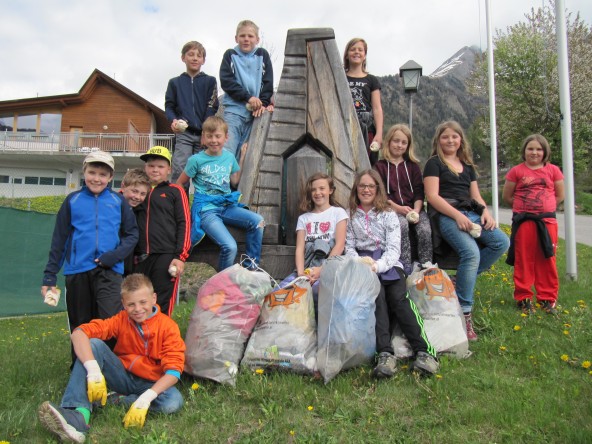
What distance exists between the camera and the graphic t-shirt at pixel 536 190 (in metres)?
4.26

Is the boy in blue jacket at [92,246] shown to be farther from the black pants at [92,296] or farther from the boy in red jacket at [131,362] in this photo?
the boy in red jacket at [131,362]

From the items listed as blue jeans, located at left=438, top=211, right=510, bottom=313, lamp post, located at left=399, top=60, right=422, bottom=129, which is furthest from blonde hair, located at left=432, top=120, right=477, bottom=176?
lamp post, located at left=399, top=60, right=422, bottom=129

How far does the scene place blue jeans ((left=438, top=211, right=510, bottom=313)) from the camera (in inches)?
147

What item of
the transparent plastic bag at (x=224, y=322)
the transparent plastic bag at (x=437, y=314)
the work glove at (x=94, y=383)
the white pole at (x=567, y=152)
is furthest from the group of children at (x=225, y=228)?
the white pole at (x=567, y=152)

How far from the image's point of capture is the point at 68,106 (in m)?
25.3

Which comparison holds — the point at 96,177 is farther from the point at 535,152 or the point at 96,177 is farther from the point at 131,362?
the point at 535,152

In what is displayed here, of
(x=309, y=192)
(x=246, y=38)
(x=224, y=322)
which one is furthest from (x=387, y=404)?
(x=246, y=38)

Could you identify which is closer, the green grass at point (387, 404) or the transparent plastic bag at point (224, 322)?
the green grass at point (387, 404)

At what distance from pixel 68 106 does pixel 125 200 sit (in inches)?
987

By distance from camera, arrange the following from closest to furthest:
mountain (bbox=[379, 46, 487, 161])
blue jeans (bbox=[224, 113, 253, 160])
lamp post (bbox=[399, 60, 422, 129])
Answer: blue jeans (bbox=[224, 113, 253, 160]) < lamp post (bbox=[399, 60, 422, 129]) < mountain (bbox=[379, 46, 487, 161])

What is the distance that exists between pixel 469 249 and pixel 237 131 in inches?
91.7

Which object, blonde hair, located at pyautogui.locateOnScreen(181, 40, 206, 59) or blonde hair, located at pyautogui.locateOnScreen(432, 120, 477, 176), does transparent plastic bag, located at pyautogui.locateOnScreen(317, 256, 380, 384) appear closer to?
blonde hair, located at pyautogui.locateOnScreen(432, 120, 477, 176)

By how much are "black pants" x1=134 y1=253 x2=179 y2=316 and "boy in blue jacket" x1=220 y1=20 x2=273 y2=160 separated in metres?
1.43

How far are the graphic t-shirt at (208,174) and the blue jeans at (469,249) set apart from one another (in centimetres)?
178
